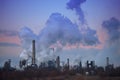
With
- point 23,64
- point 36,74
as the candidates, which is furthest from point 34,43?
point 23,64

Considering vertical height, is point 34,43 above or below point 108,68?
above

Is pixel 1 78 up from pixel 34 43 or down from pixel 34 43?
down

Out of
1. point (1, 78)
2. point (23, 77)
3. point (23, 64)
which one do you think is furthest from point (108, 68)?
point (23, 64)

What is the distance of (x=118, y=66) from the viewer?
9.95m

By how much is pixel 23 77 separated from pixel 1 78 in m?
1.15

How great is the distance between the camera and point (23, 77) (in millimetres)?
10602

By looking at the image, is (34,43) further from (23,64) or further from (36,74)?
(23,64)

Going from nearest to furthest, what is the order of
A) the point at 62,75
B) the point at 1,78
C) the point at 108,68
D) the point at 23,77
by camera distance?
the point at 1,78
the point at 23,77
the point at 62,75
the point at 108,68

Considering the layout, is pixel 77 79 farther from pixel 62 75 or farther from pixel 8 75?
pixel 8 75

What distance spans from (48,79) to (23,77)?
1.26 m

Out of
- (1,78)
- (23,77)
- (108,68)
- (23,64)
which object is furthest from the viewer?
(23,64)

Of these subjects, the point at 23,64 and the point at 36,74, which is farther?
the point at 23,64

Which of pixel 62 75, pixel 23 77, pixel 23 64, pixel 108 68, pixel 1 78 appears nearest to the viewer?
pixel 1 78

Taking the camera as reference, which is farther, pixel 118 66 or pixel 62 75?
pixel 62 75
